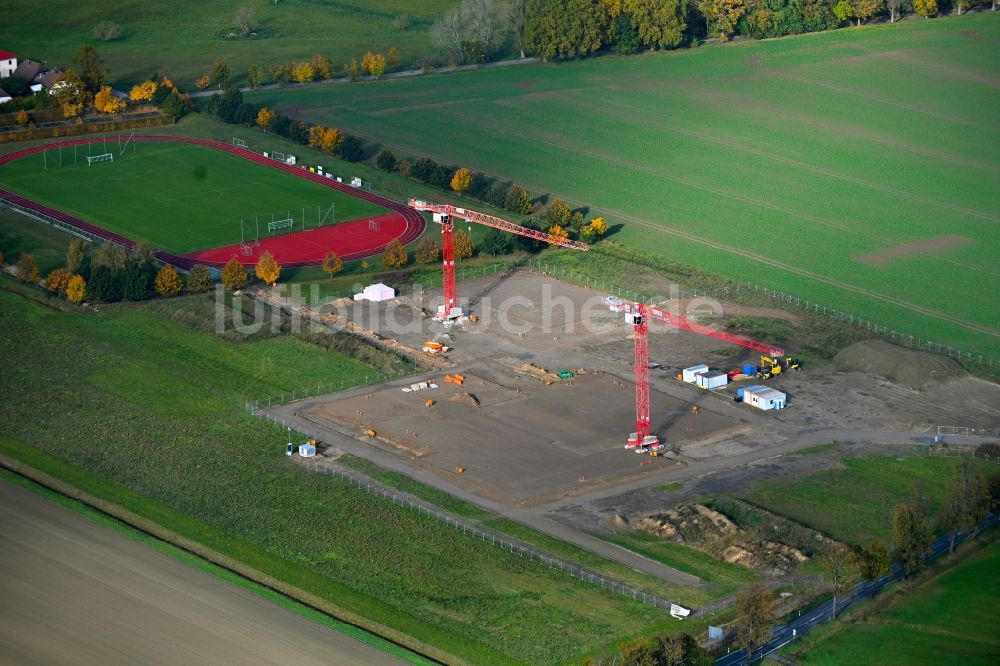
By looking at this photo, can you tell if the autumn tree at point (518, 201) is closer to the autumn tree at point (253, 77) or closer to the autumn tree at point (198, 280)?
the autumn tree at point (198, 280)

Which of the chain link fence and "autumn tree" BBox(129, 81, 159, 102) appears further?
"autumn tree" BBox(129, 81, 159, 102)

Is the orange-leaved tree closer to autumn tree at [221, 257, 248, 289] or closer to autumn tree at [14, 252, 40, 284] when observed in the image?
autumn tree at [221, 257, 248, 289]

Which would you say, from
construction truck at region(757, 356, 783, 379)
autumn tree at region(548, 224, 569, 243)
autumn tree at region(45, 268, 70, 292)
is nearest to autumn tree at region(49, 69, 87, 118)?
autumn tree at region(45, 268, 70, 292)

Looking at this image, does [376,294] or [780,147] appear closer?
[376,294]

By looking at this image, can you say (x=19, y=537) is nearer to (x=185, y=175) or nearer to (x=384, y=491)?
(x=384, y=491)

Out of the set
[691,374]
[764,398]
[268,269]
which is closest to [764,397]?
[764,398]

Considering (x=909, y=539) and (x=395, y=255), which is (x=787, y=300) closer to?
(x=395, y=255)

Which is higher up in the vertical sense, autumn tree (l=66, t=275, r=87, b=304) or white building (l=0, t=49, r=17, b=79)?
white building (l=0, t=49, r=17, b=79)
